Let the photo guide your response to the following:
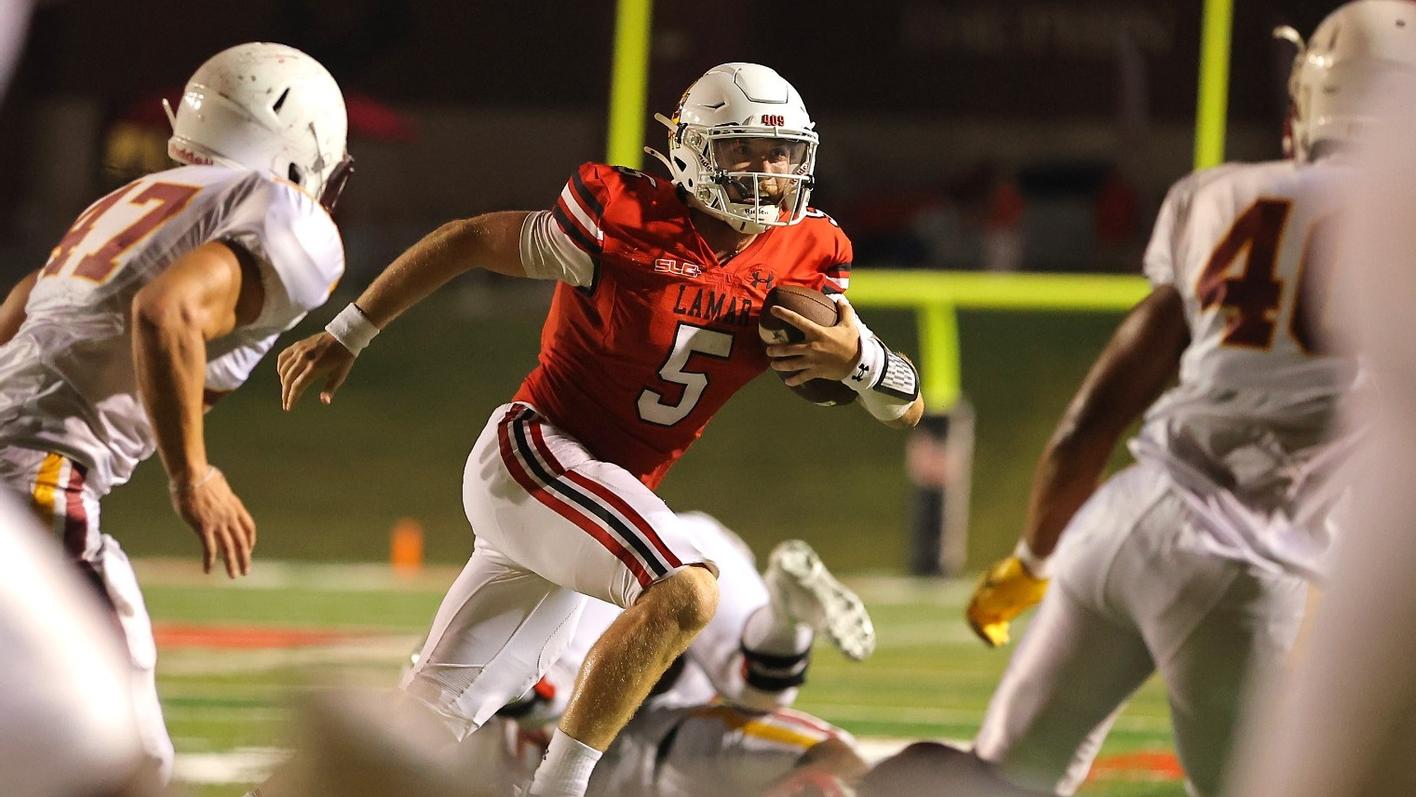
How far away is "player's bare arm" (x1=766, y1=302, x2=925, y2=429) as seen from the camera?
2.86 metres

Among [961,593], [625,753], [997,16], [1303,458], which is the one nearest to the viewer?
[1303,458]

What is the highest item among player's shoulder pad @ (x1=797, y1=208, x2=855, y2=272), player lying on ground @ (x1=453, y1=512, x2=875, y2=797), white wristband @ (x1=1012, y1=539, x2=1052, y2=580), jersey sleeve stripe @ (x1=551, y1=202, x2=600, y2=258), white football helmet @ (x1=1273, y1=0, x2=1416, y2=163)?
white football helmet @ (x1=1273, y1=0, x2=1416, y2=163)

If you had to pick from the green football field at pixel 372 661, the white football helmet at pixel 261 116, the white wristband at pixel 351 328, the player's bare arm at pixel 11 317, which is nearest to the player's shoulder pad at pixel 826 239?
the white wristband at pixel 351 328

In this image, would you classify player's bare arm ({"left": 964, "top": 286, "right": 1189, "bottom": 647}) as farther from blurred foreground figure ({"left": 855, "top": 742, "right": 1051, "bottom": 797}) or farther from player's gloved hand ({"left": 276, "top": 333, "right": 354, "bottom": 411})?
player's gloved hand ({"left": 276, "top": 333, "right": 354, "bottom": 411})

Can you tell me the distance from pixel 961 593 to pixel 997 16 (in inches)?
314

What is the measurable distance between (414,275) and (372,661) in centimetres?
275

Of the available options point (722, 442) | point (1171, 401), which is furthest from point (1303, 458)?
point (722, 442)

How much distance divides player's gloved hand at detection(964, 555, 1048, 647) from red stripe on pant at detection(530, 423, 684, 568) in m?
0.75

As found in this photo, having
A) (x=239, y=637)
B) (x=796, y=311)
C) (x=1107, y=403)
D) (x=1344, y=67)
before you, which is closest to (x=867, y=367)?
(x=796, y=311)

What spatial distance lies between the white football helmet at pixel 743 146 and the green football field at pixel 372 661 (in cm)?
95

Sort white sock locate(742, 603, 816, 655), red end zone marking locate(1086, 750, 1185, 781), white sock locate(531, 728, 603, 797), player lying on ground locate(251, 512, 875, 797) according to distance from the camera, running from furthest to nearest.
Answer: red end zone marking locate(1086, 750, 1185, 781) < white sock locate(742, 603, 816, 655) < player lying on ground locate(251, 512, 875, 797) < white sock locate(531, 728, 603, 797)

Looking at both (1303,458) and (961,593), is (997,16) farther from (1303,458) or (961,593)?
(1303,458)

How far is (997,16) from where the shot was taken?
14969 millimetres

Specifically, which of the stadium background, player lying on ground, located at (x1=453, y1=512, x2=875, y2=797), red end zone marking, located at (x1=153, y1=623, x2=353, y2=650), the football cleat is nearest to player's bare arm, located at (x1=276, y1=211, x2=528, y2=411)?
player lying on ground, located at (x1=453, y1=512, x2=875, y2=797)
